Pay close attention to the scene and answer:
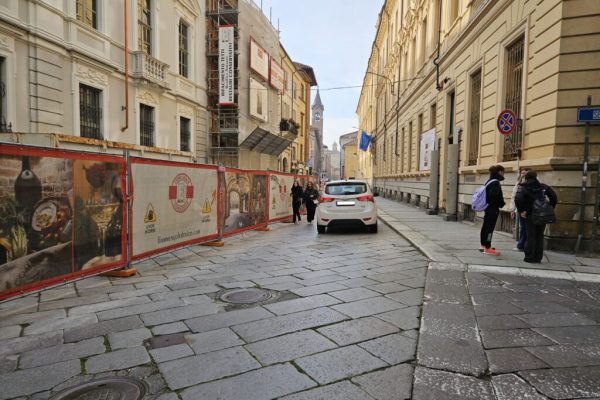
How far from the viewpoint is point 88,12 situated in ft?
43.6

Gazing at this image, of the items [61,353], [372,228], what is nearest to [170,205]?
[61,353]

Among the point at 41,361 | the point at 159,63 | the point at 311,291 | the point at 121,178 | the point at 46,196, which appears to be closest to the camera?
the point at 41,361

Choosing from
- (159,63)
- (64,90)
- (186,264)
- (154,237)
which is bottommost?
(186,264)

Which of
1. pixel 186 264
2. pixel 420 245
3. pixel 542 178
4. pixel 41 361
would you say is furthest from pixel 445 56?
Answer: pixel 41 361

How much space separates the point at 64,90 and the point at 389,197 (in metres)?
23.2

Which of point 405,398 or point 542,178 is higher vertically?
point 542,178

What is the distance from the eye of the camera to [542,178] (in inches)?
301

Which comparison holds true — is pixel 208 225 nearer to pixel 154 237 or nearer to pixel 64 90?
pixel 154 237

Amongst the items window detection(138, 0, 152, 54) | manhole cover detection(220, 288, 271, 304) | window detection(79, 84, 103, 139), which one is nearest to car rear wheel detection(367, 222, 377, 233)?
manhole cover detection(220, 288, 271, 304)

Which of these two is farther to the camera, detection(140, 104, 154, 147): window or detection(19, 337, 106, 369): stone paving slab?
detection(140, 104, 154, 147): window

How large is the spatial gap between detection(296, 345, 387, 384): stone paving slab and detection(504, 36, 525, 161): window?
24.5ft

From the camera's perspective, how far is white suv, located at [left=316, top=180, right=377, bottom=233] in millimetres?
10367

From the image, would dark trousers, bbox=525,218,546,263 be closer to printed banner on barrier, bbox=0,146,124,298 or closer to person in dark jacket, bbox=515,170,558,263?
person in dark jacket, bbox=515,170,558,263

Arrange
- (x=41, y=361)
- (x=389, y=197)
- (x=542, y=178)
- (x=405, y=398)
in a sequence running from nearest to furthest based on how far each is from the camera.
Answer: (x=405, y=398) → (x=41, y=361) → (x=542, y=178) → (x=389, y=197)
